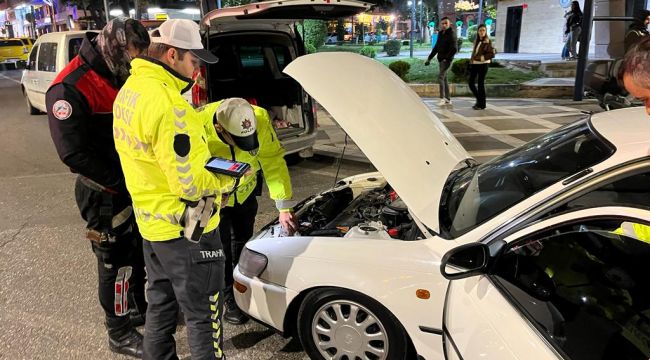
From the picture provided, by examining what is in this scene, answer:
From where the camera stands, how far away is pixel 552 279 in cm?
223

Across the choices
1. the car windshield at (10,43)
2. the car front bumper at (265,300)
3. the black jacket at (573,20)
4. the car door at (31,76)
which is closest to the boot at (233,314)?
the car front bumper at (265,300)

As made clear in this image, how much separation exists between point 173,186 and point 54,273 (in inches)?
106

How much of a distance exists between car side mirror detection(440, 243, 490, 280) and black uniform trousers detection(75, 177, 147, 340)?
1.86 metres

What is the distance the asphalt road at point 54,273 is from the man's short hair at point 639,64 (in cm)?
219

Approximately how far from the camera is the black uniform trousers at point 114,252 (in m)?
2.75

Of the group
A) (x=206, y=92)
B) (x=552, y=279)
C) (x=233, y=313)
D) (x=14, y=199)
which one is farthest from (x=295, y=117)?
(x=552, y=279)

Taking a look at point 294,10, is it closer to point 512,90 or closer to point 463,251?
point 463,251

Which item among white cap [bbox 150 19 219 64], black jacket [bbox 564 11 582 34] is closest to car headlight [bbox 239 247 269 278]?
white cap [bbox 150 19 219 64]

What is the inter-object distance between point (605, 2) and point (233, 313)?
47.1 feet

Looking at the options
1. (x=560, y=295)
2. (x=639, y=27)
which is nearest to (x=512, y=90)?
(x=639, y=27)

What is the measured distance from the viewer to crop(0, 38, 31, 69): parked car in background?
26.7 m

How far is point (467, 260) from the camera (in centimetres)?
191

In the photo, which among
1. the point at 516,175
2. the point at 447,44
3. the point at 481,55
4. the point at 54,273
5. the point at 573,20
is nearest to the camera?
the point at 516,175

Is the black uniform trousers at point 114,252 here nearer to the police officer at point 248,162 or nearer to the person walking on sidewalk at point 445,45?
the police officer at point 248,162
